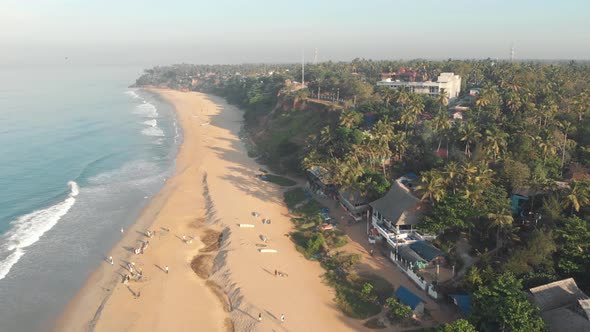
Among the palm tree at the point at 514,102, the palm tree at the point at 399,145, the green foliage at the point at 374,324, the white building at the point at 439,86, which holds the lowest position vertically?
the green foliage at the point at 374,324

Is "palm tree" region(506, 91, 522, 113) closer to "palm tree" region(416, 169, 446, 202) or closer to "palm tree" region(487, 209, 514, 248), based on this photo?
"palm tree" region(416, 169, 446, 202)

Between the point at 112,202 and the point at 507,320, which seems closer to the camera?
the point at 507,320

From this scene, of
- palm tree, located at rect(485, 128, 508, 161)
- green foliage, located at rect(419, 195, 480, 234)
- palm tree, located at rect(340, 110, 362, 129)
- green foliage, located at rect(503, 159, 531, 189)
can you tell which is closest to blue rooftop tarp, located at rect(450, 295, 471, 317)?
green foliage, located at rect(419, 195, 480, 234)

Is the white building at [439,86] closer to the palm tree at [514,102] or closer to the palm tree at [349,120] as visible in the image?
the palm tree at [514,102]

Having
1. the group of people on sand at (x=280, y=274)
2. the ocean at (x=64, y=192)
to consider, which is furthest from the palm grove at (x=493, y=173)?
the ocean at (x=64, y=192)

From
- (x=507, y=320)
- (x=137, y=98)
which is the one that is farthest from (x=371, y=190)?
(x=137, y=98)

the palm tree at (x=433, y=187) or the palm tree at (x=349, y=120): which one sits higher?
the palm tree at (x=349, y=120)

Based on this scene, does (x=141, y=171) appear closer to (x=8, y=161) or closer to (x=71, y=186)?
(x=71, y=186)

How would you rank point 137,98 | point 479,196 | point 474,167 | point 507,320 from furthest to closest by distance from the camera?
point 137,98
point 474,167
point 479,196
point 507,320
